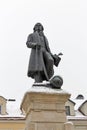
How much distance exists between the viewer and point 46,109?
34.3 feet

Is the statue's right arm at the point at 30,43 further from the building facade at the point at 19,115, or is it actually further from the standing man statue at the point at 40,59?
the building facade at the point at 19,115

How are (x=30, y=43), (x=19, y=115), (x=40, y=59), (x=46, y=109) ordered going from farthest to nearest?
(x=19, y=115)
(x=30, y=43)
(x=40, y=59)
(x=46, y=109)

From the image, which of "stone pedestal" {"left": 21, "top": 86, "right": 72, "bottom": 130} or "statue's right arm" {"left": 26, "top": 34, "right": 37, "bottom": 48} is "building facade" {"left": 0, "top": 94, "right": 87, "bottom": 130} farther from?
"stone pedestal" {"left": 21, "top": 86, "right": 72, "bottom": 130}

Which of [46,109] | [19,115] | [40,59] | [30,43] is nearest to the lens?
[46,109]

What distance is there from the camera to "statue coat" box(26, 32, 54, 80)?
11.3 metres

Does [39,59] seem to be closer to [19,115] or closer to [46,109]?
[46,109]

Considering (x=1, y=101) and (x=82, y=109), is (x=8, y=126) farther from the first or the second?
(x=82, y=109)

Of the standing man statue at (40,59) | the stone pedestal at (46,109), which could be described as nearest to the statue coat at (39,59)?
the standing man statue at (40,59)

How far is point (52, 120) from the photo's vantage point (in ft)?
34.0

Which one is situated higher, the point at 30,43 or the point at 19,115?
the point at 30,43

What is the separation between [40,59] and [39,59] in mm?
33

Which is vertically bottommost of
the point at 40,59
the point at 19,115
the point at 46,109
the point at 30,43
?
the point at 19,115

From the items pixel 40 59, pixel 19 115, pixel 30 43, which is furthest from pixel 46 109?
pixel 19 115

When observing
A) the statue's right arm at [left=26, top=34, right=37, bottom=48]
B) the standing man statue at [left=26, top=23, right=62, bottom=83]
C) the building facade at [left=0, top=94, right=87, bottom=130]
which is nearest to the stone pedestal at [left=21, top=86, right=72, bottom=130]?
the standing man statue at [left=26, top=23, right=62, bottom=83]
